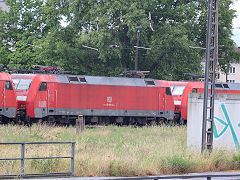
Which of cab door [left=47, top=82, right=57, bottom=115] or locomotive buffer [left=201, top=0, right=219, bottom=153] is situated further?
cab door [left=47, top=82, right=57, bottom=115]

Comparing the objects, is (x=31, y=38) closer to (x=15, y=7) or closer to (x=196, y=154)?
(x=15, y=7)

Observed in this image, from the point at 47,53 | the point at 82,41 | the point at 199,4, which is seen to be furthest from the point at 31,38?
the point at 199,4

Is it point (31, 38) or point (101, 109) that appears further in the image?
point (31, 38)

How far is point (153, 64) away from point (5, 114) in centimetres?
2156

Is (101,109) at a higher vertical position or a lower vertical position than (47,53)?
lower

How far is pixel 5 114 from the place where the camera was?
95.7 feet

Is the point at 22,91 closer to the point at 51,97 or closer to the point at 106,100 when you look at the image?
the point at 51,97

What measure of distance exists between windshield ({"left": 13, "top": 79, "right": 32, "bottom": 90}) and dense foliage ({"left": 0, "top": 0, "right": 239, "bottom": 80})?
43.3ft

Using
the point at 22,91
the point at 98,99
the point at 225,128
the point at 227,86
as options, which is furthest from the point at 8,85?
the point at 227,86

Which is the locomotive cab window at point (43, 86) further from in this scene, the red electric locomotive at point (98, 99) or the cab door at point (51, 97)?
the cab door at point (51, 97)

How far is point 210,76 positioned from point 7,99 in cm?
1360

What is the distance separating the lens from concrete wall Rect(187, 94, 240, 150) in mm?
19797

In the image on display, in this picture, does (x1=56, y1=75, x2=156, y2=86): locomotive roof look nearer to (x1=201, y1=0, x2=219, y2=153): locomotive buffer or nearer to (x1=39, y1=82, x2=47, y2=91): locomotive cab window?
(x1=39, y1=82, x2=47, y2=91): locomotive cab window

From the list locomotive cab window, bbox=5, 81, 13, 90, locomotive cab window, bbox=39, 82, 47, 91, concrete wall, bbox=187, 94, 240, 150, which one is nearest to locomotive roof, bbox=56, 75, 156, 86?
locomotive cab window, bbox=39, 82, 47, 91
